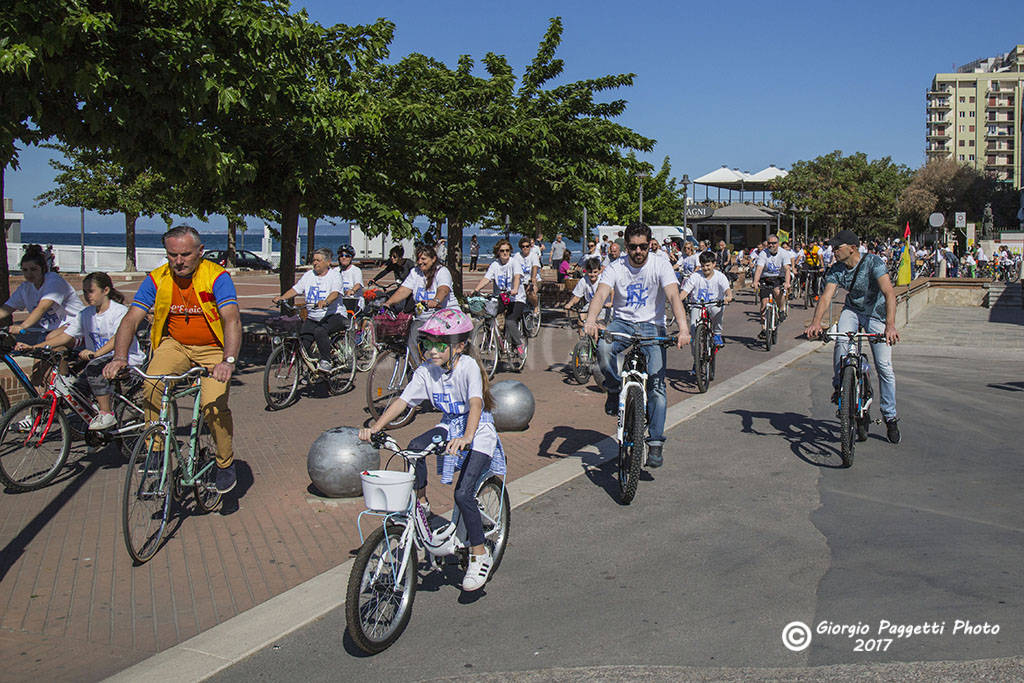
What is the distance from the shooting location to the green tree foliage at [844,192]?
69062mm

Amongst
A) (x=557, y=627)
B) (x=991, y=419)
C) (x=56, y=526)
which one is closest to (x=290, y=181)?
(x=56, y=526)

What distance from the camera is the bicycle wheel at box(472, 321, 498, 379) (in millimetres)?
11914

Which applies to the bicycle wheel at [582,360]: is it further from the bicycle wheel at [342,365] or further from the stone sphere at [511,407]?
the stone sphere at [511,407]

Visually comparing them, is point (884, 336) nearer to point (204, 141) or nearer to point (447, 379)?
point (447, 379)

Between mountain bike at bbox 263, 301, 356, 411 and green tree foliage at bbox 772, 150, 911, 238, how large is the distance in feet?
205

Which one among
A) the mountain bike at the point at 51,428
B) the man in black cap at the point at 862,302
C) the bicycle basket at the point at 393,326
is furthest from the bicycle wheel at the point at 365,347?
the man in black cap at the point at 862,302

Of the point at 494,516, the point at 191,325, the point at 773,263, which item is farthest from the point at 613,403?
the point at 773,263

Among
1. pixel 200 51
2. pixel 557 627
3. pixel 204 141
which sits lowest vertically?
pixel 557 627

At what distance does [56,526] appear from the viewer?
5.75 metres

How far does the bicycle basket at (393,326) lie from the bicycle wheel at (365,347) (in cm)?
245

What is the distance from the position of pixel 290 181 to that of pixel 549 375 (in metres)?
5.18

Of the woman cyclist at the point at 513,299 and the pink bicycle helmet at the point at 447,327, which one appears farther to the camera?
the woman cyclist at the point at 513,299

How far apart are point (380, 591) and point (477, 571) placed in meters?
0.70

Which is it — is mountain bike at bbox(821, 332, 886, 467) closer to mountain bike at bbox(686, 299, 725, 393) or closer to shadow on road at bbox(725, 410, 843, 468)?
shadow on road at bbox(725, 410, 843, 468)
